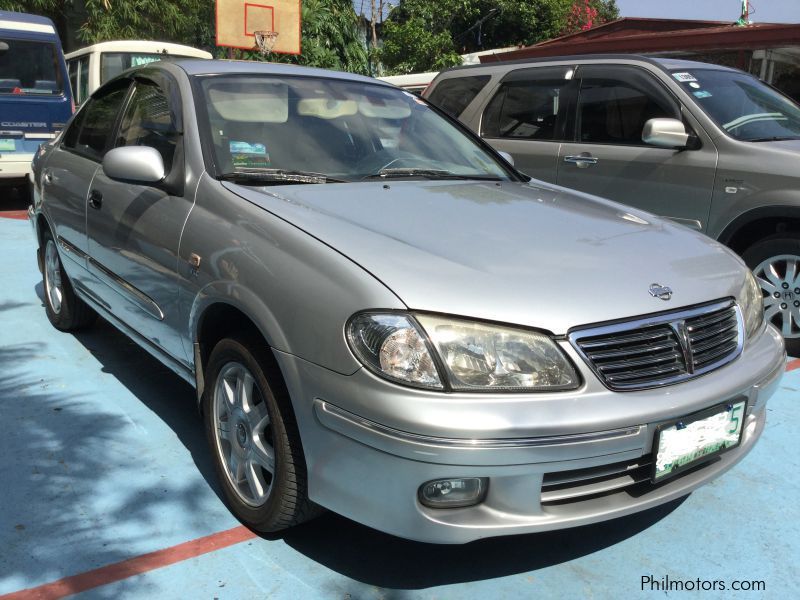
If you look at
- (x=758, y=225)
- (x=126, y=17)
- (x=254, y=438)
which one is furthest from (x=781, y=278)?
(x=126, y=17)

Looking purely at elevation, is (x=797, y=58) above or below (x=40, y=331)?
above

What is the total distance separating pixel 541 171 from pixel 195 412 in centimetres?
328

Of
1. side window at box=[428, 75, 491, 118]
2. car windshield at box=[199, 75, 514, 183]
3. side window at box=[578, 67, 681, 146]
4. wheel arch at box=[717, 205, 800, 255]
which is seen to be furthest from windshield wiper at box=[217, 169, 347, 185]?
side window at box=[428, 75, 491, 118]

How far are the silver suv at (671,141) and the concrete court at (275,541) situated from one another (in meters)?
1.55

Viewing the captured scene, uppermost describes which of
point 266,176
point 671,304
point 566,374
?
point 266,176

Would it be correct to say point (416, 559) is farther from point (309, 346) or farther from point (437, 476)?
point (309, 346)

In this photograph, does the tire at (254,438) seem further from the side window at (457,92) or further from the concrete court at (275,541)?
the side window at (457,92)

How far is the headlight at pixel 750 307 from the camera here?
275 centimetres

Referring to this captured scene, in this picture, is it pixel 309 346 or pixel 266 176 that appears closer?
pixel 309 346

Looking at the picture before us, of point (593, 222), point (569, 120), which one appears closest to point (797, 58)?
point (569, 120)

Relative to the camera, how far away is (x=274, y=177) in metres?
3.05

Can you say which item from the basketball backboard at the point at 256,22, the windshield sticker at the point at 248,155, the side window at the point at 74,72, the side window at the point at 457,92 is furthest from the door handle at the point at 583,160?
the side window at the point at 74,72

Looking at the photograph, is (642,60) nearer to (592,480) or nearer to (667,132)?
(667,132)

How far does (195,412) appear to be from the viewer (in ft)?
12.4
